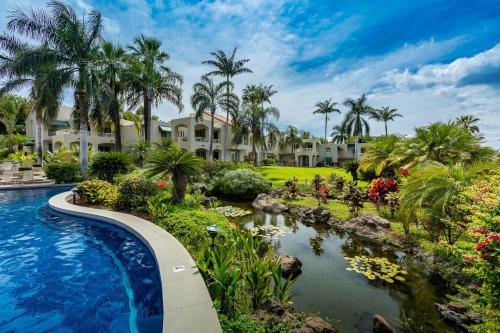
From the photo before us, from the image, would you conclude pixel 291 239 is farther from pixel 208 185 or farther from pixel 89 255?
pixel 208 185

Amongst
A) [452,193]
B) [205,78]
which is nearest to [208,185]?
[452,193]

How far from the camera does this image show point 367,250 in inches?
322

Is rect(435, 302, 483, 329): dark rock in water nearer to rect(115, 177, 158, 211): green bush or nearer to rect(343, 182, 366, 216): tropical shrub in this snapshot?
rect(343, 182, 366, 216): tropical shrub

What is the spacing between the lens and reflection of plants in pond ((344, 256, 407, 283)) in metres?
6.25

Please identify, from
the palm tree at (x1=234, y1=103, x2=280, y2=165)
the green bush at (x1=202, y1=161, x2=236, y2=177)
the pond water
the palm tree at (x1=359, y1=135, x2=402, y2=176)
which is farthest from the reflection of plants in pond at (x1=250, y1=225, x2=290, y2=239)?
the palm tree at (x1=234, y1=103, x2=280, y2=165)

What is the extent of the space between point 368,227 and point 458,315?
17.6ft

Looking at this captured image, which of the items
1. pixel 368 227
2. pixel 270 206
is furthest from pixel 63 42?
pixel 368 227

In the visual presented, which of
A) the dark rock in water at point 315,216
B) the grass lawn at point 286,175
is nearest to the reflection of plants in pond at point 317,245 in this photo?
the dark rock in water at point 315,216

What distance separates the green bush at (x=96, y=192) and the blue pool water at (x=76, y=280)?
2.16 meters

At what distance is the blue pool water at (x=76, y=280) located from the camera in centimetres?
409

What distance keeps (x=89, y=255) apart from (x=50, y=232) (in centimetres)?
292

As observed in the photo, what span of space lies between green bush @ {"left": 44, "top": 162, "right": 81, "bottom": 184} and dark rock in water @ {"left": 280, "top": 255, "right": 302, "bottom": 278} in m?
19.4

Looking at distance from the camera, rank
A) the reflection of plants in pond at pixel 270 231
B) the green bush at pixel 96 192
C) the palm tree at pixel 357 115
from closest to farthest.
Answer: the reflection of plants in pond at pixel 270 231, the green bush at pixel 96 192, the palm tree at pixel 357 115

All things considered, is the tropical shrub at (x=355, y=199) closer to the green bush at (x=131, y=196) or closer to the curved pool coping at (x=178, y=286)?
the curved pool coping at (x=178, y=286)
